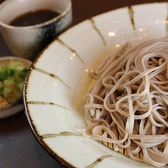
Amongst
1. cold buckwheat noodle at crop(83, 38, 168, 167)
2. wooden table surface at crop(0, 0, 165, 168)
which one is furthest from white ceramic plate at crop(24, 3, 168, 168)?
wooden table surface at crop(0, 0, 165, 168)

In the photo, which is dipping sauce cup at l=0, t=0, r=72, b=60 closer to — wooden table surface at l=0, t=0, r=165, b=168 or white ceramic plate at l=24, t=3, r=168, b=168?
white ceramic plate at l=24, t=3, r=168, b=168

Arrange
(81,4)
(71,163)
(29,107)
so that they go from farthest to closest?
(81,4) → (29,107) → (71,163)

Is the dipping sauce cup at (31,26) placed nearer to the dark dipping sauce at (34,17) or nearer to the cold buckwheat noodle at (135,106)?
the dark dipping sauce at (34,17)

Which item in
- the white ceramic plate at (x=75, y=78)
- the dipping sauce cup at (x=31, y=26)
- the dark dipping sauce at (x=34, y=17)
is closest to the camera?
the white ceramic plate at (x=75, y=78)

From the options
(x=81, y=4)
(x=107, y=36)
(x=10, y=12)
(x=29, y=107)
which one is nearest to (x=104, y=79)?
(x=107, y=36)

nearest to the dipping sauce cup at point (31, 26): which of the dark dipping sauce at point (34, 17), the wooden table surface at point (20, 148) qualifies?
the dark dipping sauce at point (34, 17)

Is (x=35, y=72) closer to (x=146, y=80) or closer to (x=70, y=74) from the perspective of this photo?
(x=70, y=74)
